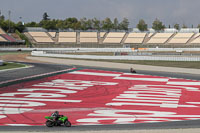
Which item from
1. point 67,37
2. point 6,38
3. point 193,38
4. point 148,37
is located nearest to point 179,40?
point 193,38

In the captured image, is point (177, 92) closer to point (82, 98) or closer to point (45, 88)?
point (82, 98)

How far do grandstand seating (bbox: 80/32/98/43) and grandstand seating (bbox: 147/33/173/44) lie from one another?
22.9m

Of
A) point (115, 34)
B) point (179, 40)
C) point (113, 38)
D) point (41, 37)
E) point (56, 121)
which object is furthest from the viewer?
point (115, 34)

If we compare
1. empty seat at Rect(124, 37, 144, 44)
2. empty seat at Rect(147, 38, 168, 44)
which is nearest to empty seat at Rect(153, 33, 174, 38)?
empty seat at Rect(147, 38, 168, 44)

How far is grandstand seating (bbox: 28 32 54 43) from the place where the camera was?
130m

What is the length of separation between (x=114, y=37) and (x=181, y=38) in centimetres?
2797

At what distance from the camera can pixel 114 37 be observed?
451 feet

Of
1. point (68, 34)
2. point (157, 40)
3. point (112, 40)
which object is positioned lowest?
point (112, 40)

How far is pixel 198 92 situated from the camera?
1078 inches

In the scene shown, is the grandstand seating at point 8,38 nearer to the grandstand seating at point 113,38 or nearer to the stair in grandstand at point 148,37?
the grandstand seating at point 113,38

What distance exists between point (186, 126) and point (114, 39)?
4716 inches

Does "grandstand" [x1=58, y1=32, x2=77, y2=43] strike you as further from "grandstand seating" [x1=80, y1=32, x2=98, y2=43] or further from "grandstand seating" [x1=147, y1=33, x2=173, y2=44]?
"grandstand seating" [x1=147, y1=33, x2=173, y2=44]

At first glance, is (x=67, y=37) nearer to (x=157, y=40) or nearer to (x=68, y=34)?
(x=68, y=34)

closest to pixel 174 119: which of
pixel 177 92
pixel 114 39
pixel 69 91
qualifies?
pixel 177 92
